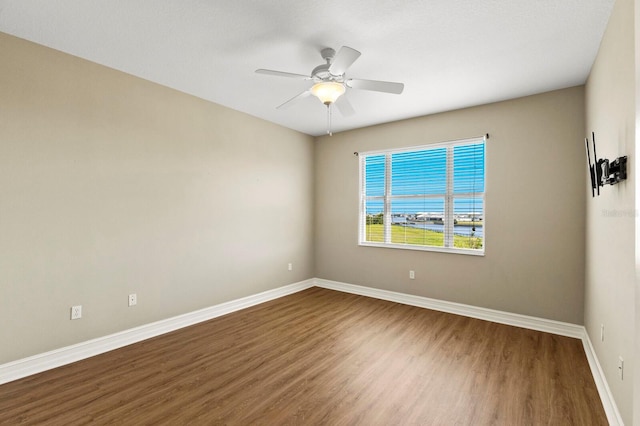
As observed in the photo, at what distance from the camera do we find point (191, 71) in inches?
117

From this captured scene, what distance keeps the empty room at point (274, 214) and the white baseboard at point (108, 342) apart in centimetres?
2

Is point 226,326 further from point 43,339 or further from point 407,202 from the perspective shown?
point 407,202

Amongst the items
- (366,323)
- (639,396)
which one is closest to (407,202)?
(366,323)

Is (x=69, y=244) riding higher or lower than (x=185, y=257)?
higher

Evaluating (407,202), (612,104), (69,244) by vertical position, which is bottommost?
(69,244)

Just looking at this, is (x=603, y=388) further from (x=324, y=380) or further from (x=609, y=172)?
(x=324, y=380)

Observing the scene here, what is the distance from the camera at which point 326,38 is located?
2373 millimetres

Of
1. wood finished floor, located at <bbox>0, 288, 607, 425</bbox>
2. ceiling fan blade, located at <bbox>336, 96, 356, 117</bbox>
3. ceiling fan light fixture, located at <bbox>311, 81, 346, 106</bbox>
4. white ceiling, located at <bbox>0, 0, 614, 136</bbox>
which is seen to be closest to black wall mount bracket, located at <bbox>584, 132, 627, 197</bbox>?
white ceiling, located at <bbox>0, 0, 614, 136</bbox>

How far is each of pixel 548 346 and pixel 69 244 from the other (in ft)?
15.3

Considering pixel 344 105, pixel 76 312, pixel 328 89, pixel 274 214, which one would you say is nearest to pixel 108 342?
pixel 76 312

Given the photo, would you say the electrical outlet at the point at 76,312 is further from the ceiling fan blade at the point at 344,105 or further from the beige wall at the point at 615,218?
the beige wall at the point at 615,218

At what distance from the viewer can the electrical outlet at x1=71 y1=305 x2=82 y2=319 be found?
8.81 ft

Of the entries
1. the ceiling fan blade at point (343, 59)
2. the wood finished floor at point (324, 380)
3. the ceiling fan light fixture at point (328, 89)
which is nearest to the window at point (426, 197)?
the wood finished floor at point (324, 380)

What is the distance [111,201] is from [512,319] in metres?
4.61
